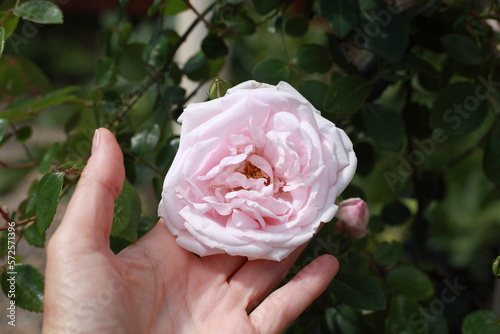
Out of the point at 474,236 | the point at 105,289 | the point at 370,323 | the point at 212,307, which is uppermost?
the point at 105,289

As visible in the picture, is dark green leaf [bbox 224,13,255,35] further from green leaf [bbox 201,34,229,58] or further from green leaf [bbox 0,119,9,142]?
green leaf [bbox 0,119,9,142]

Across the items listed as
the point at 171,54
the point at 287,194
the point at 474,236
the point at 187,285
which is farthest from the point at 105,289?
the point at 474,236

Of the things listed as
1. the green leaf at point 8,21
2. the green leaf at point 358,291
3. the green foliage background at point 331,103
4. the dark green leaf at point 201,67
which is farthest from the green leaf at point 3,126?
the green leaf at point 358,291

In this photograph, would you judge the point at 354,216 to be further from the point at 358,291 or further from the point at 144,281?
the point at 144,281

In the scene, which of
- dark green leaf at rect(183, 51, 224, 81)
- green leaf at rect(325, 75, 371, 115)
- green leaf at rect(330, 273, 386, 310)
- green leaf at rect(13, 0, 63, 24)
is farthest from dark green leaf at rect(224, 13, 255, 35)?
green leaf at rect(330, 273, 386, 310)

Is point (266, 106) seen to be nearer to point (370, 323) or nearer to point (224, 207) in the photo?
point (224, 207)

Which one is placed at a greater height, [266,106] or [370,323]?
[266,106]

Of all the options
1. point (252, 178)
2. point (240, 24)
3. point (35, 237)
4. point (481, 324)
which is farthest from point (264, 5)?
point (481, 324)

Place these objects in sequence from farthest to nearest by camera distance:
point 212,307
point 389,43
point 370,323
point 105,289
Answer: point 370,323 → point 389,43 → point 212,307 → point 105,289
